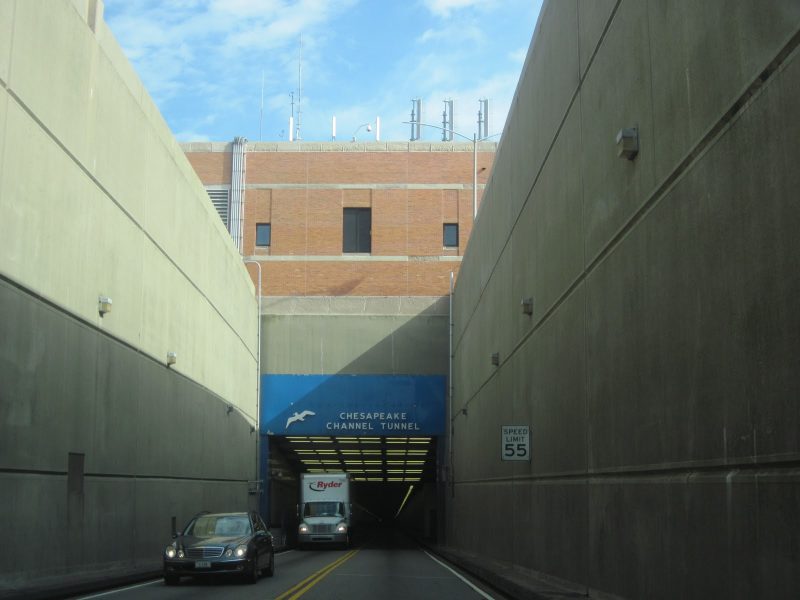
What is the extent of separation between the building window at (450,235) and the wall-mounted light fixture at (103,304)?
102ft

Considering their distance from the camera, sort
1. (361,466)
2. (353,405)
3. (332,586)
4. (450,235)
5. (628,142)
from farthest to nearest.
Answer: (361,466), (450,235), (353,405), (332,586), (628,142)

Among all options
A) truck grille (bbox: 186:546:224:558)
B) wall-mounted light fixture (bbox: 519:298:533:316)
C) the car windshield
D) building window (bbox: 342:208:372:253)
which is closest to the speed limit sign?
wall-mounted light fixture (bbox: 519:298:533:316)

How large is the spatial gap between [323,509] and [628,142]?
1331 inches

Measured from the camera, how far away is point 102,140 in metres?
20.0

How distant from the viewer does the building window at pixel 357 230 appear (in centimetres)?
4966

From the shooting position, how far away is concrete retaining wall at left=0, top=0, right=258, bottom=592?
50.8 feet

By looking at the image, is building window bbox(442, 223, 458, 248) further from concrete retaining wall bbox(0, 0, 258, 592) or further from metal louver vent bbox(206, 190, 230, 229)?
concrete retaining wall bbox(0, 0, 258, 592)

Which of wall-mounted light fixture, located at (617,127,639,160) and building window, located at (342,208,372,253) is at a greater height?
building window, located at (342,208,372,253)

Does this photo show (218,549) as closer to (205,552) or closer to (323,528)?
(205,552)

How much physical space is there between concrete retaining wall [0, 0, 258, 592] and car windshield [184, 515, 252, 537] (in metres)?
1.87

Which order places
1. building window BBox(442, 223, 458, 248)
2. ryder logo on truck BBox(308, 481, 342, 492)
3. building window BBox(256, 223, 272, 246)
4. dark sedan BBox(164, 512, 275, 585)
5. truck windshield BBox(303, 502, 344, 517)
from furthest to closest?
building window BBox(442, 223, 458, 248) → building window BBox(256, 223, 272, 246) → ryder logo on truck BBox(308, 481, 342, 492) → truck windshield BBox(303, 502, 344, 517) → dark sedan BBox(164, 512, 275, 585)

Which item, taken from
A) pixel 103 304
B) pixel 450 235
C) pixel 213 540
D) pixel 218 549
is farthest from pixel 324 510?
pixel 103 304

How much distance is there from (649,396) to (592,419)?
3267 mm

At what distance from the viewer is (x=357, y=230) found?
164ft
